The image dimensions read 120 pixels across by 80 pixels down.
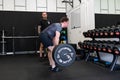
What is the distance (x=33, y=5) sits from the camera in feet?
28.5

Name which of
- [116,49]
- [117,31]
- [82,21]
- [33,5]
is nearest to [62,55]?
[116,49]

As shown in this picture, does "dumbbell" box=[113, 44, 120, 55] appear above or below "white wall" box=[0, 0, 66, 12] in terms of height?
below

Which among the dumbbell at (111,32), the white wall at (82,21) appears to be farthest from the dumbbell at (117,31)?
the white wall at (82,21)

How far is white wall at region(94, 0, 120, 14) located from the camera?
578 cm

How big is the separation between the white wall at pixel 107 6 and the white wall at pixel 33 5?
3072 millimetres

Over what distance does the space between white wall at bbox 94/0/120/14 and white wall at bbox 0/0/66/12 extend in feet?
10.1

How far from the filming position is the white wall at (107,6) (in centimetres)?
578

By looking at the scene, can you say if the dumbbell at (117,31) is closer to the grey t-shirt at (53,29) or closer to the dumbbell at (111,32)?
the dumbbell at (111,32)

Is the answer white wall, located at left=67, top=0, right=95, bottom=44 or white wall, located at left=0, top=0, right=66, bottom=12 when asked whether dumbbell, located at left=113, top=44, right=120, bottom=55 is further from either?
white wall, located at left=0, top=0, right=66, bottom=12

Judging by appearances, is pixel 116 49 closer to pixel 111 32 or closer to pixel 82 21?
pixel 111 32

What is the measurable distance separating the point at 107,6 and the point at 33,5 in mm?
3978

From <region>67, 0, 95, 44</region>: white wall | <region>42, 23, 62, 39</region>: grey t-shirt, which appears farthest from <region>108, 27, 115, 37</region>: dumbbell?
<region>67, 0, 95, 44</region>: white wall

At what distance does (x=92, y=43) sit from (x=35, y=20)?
4.29 m

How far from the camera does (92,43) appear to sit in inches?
196
